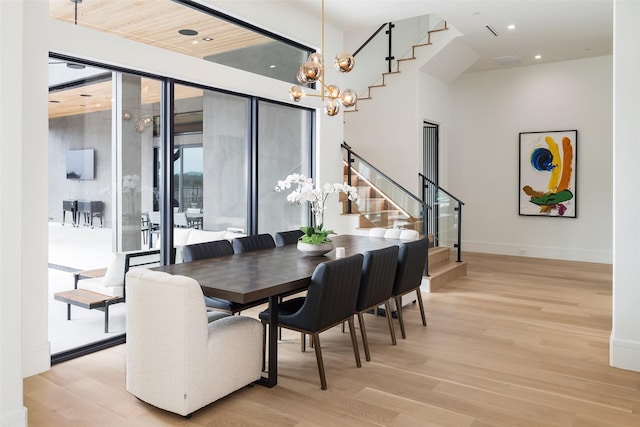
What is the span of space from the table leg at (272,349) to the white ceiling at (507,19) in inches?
156

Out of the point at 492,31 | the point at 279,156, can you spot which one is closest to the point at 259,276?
the point at 279,156

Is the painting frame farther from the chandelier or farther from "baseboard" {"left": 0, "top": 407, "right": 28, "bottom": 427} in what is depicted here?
"baseboard" {"left": 0, "top": 407, "right": 28, "bottom": 427}

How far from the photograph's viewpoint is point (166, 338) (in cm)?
291

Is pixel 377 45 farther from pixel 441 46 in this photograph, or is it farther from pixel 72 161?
pixel 72 161

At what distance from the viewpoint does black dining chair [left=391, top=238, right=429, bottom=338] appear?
4.45 m

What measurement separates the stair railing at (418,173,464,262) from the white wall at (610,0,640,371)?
361 centimetres

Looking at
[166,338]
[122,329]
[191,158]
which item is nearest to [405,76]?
[191,158]

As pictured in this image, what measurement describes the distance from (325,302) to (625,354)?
7.83 ft

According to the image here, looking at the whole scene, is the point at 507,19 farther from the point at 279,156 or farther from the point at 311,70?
the point at 311,70

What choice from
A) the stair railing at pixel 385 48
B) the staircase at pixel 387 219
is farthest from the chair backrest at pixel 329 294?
the stair railing at pixel 385 48

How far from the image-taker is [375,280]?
3.98 m

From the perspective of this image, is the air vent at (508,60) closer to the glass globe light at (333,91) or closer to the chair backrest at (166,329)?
the glass globe light at (333,91)

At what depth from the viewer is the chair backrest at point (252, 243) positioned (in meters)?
4.64

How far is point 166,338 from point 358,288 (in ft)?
4.79
